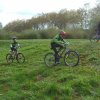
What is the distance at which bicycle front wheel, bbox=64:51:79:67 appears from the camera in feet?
62.8

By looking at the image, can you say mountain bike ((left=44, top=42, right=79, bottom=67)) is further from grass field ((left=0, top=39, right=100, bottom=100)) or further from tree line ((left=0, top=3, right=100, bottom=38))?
tree line ((left=0, top=3, right=100, bottom=38))

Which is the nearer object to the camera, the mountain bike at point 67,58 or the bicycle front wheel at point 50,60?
the mountain bike at point 67,58

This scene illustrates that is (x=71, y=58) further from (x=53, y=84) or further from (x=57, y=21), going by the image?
(x=57, y=21)

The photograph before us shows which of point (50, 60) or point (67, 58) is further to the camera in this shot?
point (50, 60)

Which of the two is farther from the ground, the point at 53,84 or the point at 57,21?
the point at 57,21

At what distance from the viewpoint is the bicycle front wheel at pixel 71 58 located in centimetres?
1914

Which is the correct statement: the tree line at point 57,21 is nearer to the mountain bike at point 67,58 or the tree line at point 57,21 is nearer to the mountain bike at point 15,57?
the mountain bike at point 15,57

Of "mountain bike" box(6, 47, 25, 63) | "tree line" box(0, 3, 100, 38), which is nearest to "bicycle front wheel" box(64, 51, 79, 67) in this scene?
"mountain bike" box(6, 47, 25, 63)

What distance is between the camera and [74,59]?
19.1 m


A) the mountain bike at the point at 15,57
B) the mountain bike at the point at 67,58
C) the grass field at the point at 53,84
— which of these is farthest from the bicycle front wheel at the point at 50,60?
the mountain bike at the point at 15,57

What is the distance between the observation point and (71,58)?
19.3 meters

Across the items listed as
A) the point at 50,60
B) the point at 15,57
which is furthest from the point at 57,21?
the point at 50,60

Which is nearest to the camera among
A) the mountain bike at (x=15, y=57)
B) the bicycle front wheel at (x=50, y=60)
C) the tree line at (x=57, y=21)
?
the bicycle front wheel at (x=50, y=60)

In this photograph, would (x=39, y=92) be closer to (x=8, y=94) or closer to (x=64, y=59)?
(x=8, y=94)
